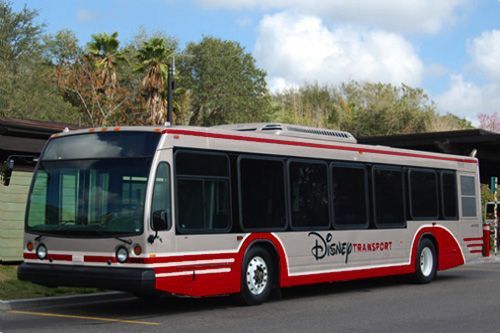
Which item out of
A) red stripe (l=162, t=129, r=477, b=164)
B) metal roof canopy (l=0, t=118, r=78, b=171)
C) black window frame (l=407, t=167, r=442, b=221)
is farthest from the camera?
metal roof canopy (l=0, t=118, r=78, b=171)

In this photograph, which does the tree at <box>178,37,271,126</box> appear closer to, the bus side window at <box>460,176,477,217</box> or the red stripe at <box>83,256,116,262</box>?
the bus side window at <box>460,176,477,217</box>

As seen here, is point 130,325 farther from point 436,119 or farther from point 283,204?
point 436,119

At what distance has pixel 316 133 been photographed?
16.8 m

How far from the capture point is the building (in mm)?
20156

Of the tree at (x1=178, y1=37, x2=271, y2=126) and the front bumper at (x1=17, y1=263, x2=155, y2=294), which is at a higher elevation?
the tree at (x1=178, y1=37, x2=271, y2=126)

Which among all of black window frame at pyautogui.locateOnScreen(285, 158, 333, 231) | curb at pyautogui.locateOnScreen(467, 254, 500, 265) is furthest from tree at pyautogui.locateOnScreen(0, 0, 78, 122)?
black window frame at pyautogui.locateOnScreen(285, 158, 333, 231)

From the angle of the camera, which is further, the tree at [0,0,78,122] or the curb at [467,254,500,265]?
the tree at [0,0,78,122]

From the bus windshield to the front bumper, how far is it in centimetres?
52

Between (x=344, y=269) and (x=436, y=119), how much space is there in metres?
50.1

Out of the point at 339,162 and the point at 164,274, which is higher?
the point at 339,162

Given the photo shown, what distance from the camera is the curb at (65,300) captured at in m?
14.1

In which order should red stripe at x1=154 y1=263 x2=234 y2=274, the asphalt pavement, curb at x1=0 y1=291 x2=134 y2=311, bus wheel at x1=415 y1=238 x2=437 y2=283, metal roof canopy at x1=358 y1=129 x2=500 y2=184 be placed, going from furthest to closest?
metal roof canopy at x1=358 y1=129 x2=500 y2=184 < bus wheel at x1=415 y1=238 x2=437 y2=283 < curb at x1=0 y1=291 x2=134 y2=311 < red stripe at x1=154 y1=263 x2=234 y2=274 < the asphalt pavement

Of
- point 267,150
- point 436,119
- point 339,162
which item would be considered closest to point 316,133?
point 339,162

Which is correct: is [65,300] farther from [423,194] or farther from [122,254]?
[423,194]
